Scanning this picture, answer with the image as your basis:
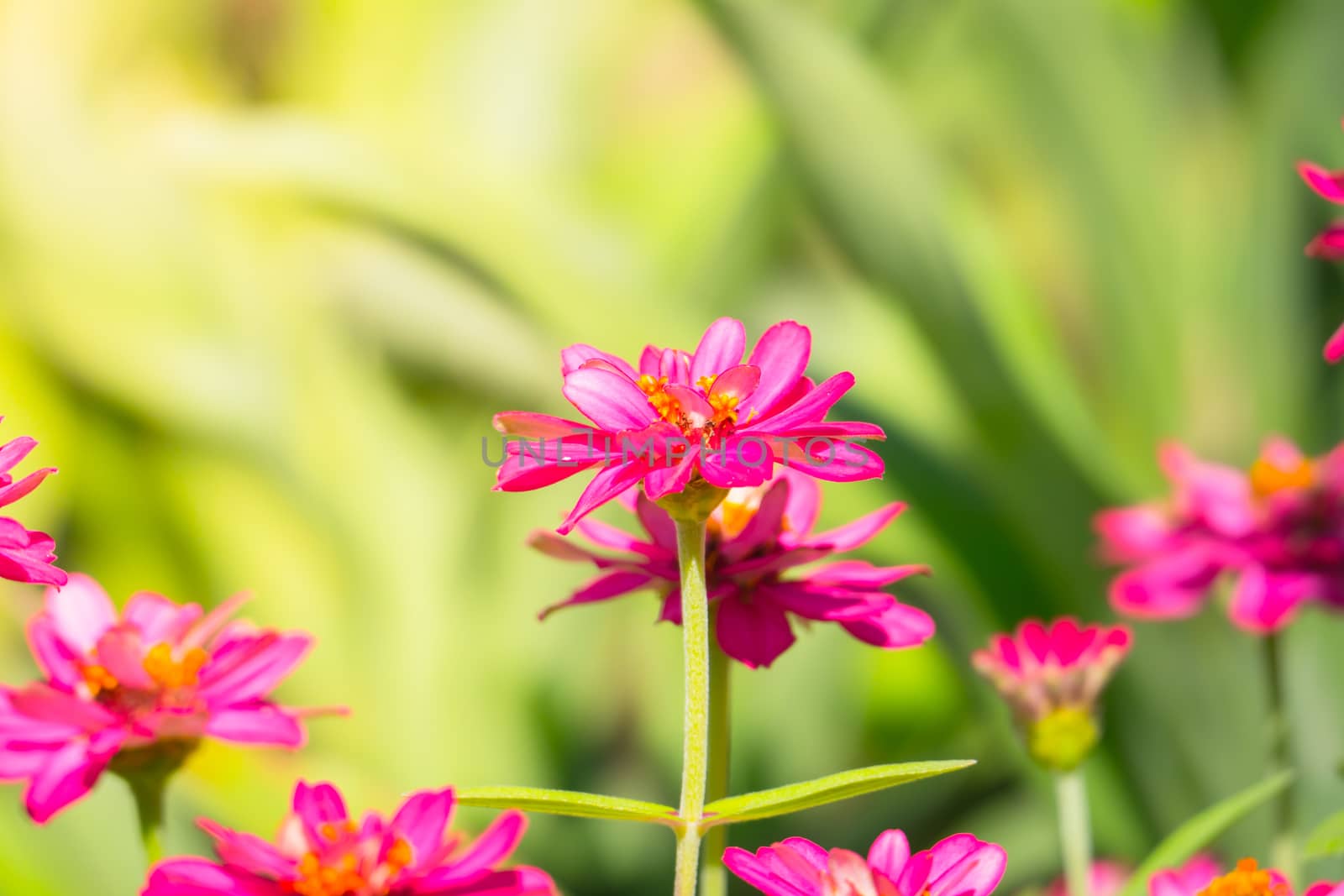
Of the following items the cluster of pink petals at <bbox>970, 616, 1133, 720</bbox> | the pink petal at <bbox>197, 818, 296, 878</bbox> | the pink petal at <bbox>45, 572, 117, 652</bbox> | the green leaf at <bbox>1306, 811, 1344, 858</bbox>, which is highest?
the cluster of pink petals at <bbox>970, 616, 1133, 720</bbox>

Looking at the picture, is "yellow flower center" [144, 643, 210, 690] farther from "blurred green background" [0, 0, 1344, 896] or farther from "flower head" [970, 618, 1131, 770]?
"blurred green background" [0, 0, 1344, 896]

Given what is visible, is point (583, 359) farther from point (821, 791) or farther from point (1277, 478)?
point (1277, 478)

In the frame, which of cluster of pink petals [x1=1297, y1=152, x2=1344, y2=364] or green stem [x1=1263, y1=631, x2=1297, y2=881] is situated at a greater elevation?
cluster of pink petals [x1=1297, y1=152, x2=1344, y2=364]

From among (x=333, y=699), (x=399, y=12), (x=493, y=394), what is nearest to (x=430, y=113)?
(x=399, y=12)

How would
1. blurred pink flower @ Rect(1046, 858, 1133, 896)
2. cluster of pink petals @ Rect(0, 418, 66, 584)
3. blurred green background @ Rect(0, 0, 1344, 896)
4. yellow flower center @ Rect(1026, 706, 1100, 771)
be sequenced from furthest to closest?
1. blurred green background @ Rect(0, 0, 1344, 896)
2. blurred pink flower @ Rect(1046, 858, 1133, 896)
3. yellow flower center @ Rect(1026, 706, 1100, 771)
4. cluster of pink petals @ Rect(0, 418, 66, 584)

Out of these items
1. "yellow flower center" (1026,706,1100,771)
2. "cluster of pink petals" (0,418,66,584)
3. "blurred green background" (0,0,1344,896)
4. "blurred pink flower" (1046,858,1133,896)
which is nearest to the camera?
"cluster of pink petals" (0,418,66,584)

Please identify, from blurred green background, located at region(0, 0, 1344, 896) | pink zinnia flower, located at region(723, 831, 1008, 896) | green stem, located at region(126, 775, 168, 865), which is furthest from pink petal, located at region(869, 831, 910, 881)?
blurred green background, located at region(0, 0, 1344, 896)

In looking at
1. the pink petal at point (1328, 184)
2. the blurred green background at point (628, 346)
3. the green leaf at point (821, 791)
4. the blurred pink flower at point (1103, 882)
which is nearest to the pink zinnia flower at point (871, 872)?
the green leaf at point (821, 791)
